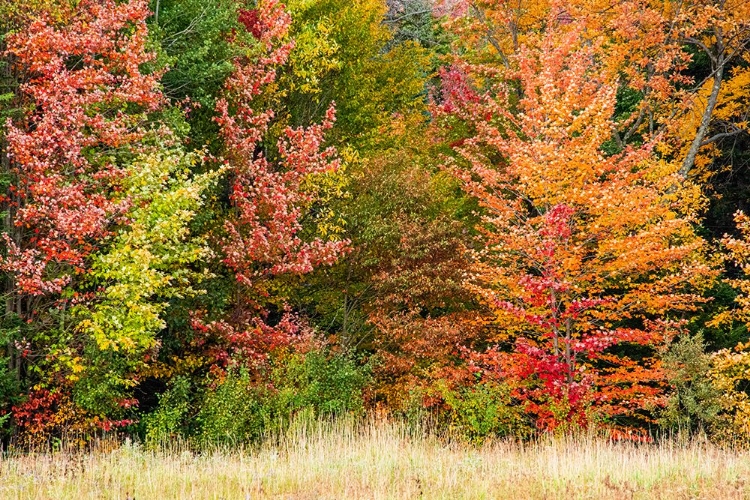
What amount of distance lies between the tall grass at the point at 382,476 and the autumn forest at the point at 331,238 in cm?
268

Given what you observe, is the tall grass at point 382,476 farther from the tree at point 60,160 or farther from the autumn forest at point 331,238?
the tree at point 60,160

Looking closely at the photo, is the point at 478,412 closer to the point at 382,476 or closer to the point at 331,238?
the point at 382,476

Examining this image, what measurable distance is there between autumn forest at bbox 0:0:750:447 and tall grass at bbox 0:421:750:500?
2.68 m

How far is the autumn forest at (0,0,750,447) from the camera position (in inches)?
530

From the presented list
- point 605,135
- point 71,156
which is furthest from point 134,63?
Result: point 605,135

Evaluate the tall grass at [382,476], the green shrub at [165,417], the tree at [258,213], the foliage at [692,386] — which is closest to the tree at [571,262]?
the foliage at [692,386]

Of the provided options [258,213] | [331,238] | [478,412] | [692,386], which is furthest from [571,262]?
[258,213]

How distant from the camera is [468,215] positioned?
23.6 meters

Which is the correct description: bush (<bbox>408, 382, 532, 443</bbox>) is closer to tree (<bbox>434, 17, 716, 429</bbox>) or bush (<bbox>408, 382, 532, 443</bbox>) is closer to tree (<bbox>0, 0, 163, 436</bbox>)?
tree (<bbox>434, 17, 716, 429</bbox>)

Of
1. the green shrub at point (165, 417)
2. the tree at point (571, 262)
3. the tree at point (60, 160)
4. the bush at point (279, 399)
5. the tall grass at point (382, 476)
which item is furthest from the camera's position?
the tree at point (571, 262)

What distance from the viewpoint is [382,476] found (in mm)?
8555

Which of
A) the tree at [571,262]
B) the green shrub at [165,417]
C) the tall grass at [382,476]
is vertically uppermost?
the tree at [571,262]

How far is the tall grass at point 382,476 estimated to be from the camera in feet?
25.5

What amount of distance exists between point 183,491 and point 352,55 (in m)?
19.0
